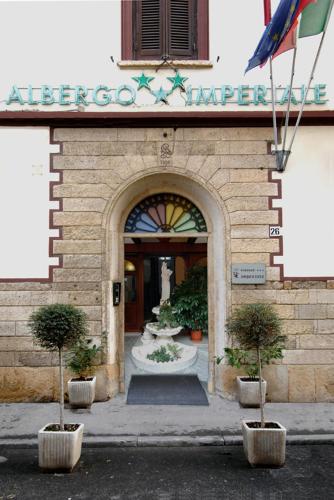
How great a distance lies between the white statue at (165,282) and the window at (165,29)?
6598 millimetres

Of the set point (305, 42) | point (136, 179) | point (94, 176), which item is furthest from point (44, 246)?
point (305, 42)

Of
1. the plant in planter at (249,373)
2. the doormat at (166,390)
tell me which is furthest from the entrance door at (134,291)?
the plant in planter at (249,373)

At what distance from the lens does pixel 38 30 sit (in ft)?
25.6

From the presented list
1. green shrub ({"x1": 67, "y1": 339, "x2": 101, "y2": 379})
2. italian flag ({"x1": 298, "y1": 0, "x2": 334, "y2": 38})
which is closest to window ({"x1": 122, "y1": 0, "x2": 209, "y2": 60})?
italian flag ({"x1": 298, "y1": 0, "x2": 334, "y2": 38})

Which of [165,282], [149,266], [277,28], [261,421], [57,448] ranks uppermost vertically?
[277,28]

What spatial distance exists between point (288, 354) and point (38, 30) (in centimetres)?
815

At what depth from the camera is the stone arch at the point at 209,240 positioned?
25.0 ft

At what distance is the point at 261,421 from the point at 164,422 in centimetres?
188

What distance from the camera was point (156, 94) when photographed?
775 centimetres

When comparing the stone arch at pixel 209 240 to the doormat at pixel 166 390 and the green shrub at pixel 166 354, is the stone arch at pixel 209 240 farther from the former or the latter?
the green shrub at pixel 166 354

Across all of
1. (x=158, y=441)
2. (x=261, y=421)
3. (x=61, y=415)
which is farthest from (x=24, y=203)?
(x=261, y=421)

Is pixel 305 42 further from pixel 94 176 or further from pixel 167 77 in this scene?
pixel 94 176

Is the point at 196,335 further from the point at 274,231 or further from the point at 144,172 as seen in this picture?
the point at 144,172

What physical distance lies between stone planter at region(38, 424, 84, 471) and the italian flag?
7.21 metres
